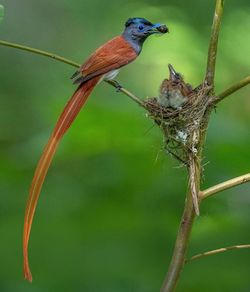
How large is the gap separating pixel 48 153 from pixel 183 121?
85 cm

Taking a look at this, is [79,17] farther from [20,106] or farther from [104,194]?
[104,194]

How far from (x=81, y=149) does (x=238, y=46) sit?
128 centimetres

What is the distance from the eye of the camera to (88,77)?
114 inches

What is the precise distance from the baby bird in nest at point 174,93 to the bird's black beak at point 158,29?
0.17m

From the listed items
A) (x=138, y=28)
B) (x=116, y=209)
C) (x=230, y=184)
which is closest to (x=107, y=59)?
(x=138, y=28)

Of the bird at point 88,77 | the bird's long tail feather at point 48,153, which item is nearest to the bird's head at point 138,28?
the bird at point 88,77

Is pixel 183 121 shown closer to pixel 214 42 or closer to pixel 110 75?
pixel 110 75

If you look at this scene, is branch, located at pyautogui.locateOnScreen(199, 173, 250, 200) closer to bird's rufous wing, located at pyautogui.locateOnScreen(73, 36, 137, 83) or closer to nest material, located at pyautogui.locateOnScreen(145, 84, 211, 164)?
nest material, located at pyautogui.locateOnScreen(145, 84, 211, 164)

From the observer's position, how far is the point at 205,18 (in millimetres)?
5531

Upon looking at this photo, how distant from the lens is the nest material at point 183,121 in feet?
8.96

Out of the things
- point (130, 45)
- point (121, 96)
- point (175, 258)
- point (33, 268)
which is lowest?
point (33, 268)

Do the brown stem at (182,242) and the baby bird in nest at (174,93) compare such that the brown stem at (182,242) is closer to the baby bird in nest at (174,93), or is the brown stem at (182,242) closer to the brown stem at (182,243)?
the brown stem at (182,243)

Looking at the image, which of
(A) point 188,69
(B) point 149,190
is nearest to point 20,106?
(A) point 188,69

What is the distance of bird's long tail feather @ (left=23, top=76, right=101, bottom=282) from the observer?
2311 millimetres
